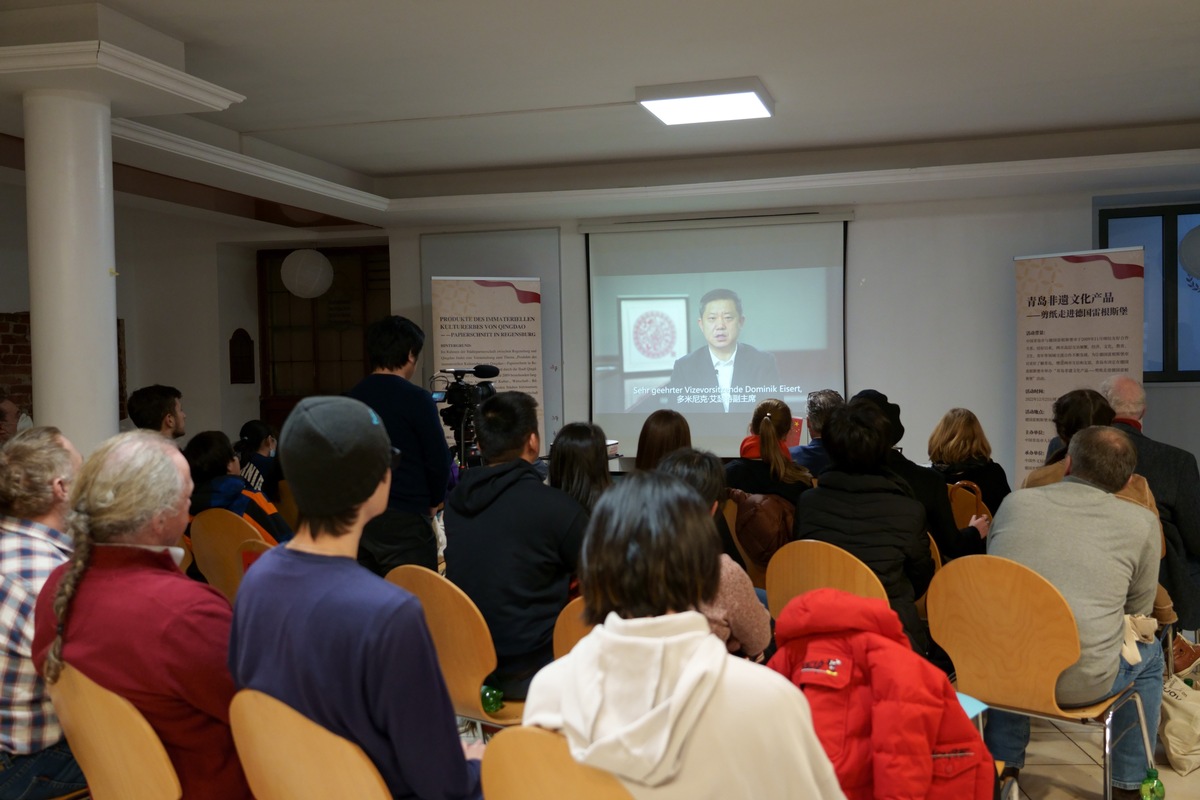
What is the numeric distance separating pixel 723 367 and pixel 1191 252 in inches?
128

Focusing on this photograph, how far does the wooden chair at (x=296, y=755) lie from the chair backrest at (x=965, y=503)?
10.2 feet

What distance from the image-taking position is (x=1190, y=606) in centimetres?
329

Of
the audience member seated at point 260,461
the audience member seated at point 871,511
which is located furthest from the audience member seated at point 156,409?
the audience member seated at point 871,511

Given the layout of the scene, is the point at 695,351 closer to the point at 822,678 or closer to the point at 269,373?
the point at 269,373

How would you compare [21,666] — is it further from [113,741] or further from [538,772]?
[538,772]

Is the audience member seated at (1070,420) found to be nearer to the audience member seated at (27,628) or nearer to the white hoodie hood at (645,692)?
the white hoodie hood at (645,692)

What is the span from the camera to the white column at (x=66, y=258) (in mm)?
3736

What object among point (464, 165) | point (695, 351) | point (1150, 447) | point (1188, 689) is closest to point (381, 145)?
point (464, 165)

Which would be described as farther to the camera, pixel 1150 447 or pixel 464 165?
pixel 464 165

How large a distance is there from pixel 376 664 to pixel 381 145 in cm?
542

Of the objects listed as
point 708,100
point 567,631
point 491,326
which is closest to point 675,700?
point 567,631

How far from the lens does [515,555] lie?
2564 millimetres

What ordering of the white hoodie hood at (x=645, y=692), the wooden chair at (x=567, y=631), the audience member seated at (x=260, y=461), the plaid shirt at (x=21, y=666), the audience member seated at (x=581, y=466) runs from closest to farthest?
the white hoodie hood at (x=645, y=692) → the plaid shirt at (x=21, y=666) → the wooden chair at (x=567, y=631) → the audience member seated at (x=581, y=466) → the audience member seated at (x=260, y=461)

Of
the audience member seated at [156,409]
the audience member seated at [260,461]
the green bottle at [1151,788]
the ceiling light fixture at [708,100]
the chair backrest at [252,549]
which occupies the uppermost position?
the ceiling light fixture at [708,100]
